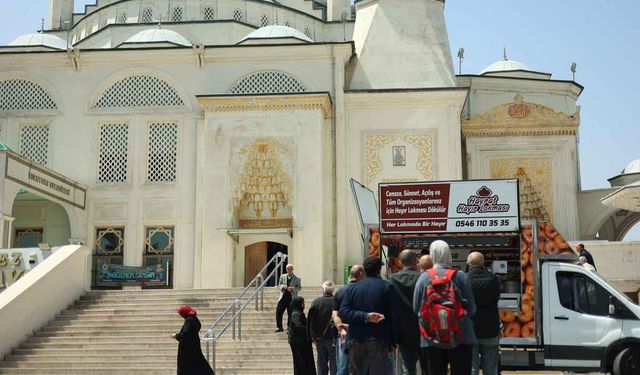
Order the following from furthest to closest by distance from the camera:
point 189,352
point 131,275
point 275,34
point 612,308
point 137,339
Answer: point 275,34
point 131,275
point 137,339
point 612,308
point 189,352

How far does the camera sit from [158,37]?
26.3 meters

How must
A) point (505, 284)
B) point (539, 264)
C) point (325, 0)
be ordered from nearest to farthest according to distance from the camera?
point (539, 264) < point (505, 284) < point (325, 0)

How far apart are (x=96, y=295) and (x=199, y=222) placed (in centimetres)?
666

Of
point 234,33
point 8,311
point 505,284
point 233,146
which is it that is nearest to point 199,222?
point 233,146

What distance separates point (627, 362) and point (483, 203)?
9.66ft

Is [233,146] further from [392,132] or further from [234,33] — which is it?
[234,33]

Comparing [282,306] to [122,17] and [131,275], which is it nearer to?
[131,275]

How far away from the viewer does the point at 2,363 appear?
1384 centimetres

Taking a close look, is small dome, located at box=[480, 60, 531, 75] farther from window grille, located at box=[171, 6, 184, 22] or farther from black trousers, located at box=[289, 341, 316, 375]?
black trousers, located at box=[289, 341, 316, 375]

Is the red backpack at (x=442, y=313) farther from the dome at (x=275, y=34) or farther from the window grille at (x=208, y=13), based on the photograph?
the window grille at (x=208, y=13)

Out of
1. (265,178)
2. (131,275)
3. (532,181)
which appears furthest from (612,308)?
(131,275)

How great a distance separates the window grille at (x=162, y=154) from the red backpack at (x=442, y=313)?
61.6 feet

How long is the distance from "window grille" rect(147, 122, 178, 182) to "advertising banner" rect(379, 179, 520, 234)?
45.5 feet

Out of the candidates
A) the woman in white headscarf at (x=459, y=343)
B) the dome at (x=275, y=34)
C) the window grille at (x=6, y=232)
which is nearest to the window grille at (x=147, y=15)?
the dome at (x=275, y=34)
